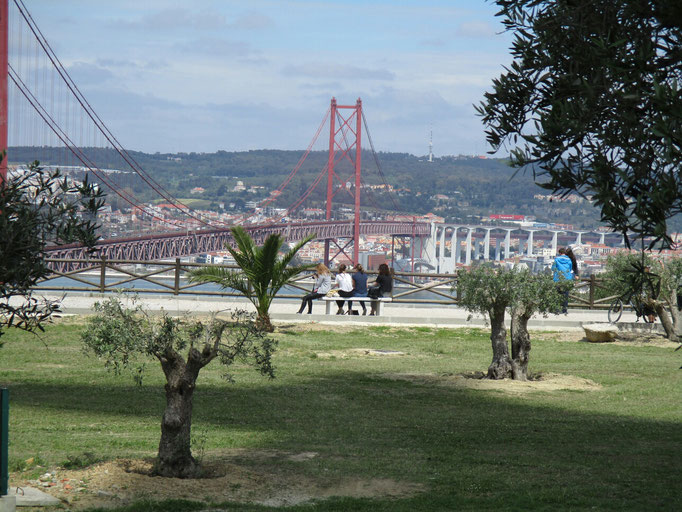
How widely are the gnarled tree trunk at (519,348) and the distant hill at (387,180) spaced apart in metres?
62.9

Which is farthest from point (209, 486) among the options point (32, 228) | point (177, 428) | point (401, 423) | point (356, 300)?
point (356, 300)

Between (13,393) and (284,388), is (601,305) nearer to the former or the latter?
(284,388)

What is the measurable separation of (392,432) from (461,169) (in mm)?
109312

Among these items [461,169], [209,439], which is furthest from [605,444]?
[461,169]

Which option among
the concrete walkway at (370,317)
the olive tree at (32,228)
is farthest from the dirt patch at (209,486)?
the concrete walkway at (370,317)

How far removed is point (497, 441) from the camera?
789 cm

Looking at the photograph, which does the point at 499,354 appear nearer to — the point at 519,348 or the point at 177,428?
the point at 519,348

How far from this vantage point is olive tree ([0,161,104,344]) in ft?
18.3

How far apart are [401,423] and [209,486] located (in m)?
3.01

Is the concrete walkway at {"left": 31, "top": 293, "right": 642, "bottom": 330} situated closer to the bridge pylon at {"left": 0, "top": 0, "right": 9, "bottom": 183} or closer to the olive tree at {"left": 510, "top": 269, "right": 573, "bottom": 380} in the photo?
the bridge pylon at {"left": 0, "top": 0, "right": 9, "bottom": 183}

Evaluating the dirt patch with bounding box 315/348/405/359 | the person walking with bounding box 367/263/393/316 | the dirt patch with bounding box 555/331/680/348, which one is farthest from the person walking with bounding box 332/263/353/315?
the dirt patch with bounding box 555/331/680/348

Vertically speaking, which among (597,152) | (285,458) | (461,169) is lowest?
(285,458)

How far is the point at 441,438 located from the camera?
26.1 feet

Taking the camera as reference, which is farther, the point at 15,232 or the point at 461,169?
the point at 461,169
